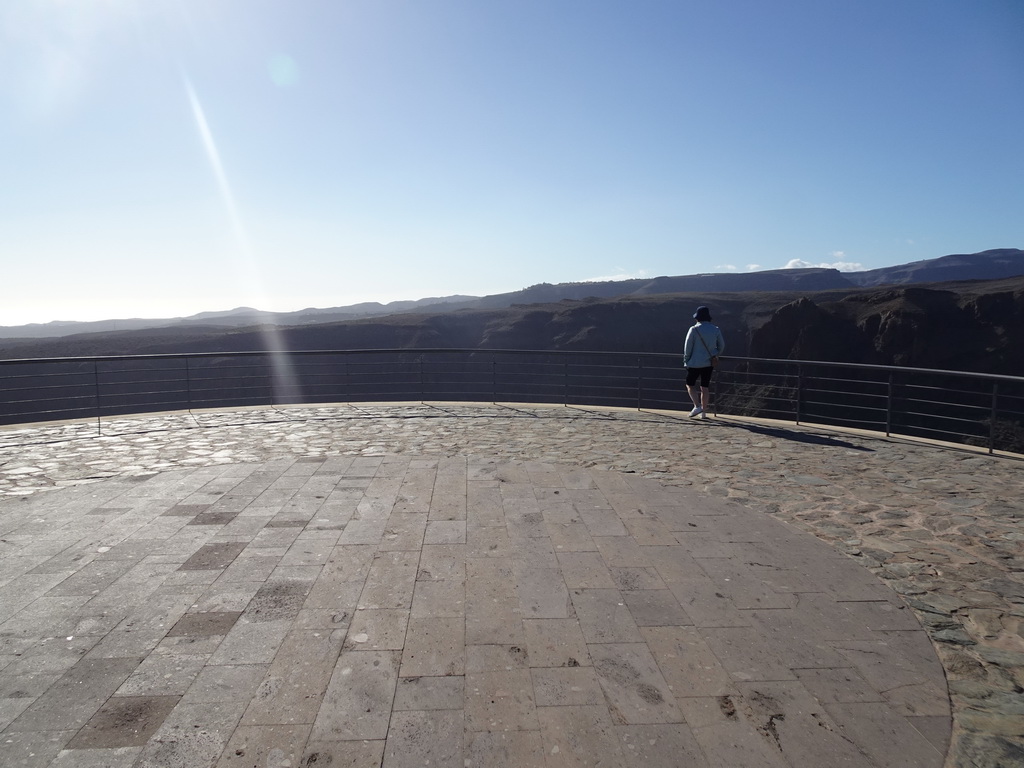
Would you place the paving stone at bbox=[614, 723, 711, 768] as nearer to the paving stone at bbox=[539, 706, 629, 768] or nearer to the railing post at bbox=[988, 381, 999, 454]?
the paving stone at bbox=[539, 706, 629, 768]

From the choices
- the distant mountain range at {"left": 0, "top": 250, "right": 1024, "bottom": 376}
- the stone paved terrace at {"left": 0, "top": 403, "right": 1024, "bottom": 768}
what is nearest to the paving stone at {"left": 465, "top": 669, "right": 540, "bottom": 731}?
the stone paved terrace at {"left": 0, "top": 403, "right": 1024, "bottom": 768}

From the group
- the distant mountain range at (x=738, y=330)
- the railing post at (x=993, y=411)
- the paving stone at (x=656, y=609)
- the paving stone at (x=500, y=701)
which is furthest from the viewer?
the distant mountain range at (x=738, y=330)

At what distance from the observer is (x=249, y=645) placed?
11.2 ft

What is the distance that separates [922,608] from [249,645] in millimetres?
4083

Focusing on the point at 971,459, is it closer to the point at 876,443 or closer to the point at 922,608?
the point at 876,443

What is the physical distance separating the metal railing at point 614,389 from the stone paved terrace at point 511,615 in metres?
1.49

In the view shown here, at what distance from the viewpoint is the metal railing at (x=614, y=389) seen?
374 inches

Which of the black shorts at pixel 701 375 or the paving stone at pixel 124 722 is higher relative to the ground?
the black shorts at pixel 701 375

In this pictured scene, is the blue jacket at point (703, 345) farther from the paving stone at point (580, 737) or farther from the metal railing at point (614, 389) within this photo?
the paving stone at point (580, 737)

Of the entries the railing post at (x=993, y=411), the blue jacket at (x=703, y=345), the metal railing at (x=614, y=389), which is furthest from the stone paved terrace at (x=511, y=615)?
the blue jacket at (x=703, y=345)

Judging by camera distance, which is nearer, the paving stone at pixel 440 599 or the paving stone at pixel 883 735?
the paving stone at pixel 883 735

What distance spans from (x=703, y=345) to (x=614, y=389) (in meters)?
24.0

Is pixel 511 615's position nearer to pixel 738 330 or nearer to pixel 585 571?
pixel 585 571

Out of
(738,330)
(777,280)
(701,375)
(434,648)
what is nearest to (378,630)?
(434,648)
